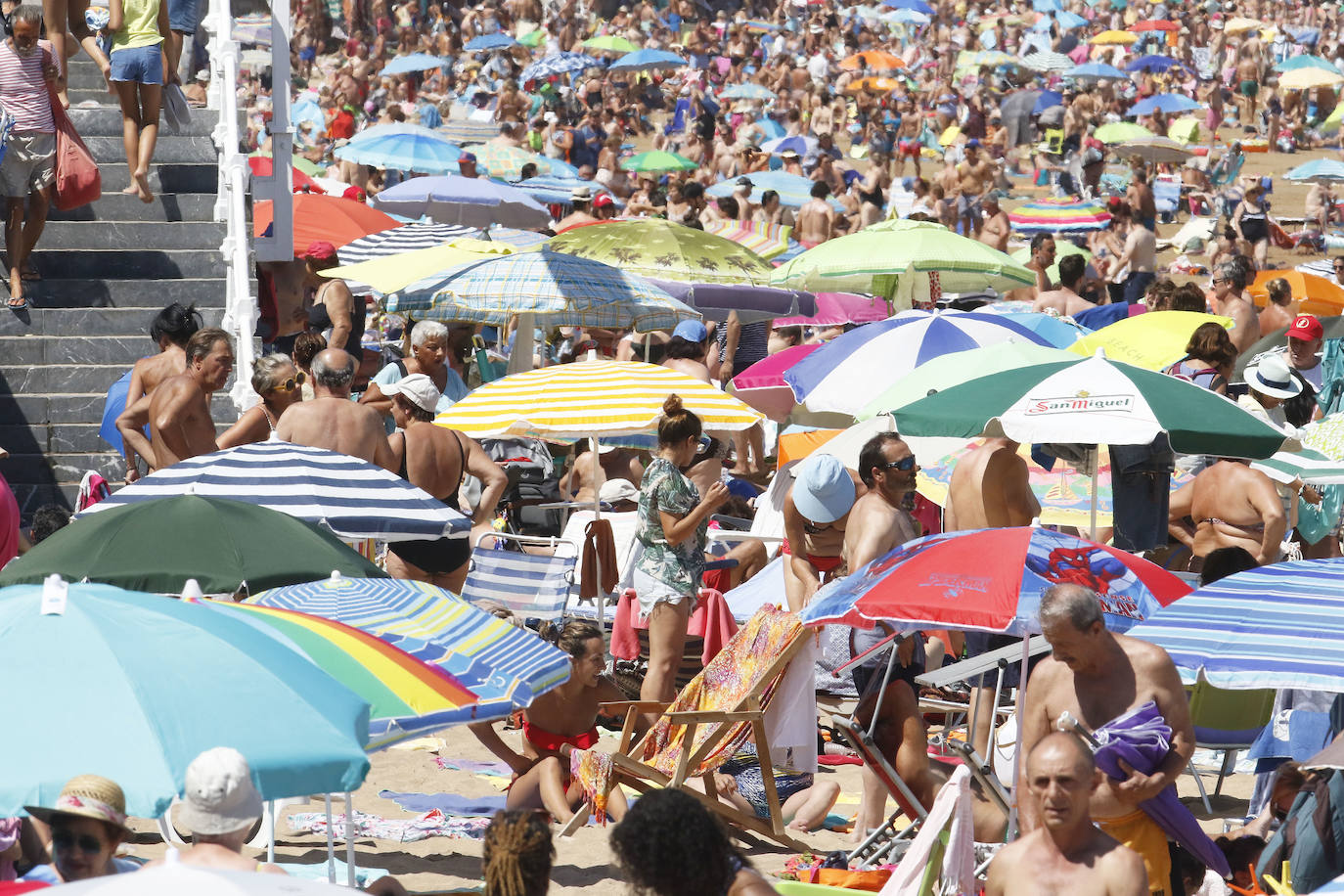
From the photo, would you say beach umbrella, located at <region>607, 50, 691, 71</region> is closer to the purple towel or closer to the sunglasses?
the purple towel

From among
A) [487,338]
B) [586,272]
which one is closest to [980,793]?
[586,272]

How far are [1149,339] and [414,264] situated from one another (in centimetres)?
539

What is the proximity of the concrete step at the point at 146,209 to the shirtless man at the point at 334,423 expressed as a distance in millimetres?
3122

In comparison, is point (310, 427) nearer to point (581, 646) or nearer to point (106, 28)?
point (581, 646)

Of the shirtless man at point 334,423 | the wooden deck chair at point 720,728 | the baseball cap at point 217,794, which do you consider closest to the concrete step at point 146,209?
the shirtless man at point 334,423

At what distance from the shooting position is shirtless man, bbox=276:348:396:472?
780 cm

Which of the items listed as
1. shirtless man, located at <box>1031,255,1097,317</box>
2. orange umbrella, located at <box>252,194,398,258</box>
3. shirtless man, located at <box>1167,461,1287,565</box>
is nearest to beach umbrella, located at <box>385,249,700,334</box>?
shirtless man, located at <box>1031,255,1097,317</box>

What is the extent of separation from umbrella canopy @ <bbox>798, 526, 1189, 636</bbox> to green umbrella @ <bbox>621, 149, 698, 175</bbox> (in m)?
20.0

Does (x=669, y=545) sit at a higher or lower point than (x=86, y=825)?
lower

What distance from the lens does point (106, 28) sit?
1041 cm

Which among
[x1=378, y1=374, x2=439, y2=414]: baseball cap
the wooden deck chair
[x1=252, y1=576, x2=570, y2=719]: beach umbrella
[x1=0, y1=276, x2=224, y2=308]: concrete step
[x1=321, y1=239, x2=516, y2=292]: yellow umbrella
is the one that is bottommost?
the wooden deck chair

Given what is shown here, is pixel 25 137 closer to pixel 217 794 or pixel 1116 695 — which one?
pixel 217 794

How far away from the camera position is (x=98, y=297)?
10219 millimetres

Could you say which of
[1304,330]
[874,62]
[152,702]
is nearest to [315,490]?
[152,702]
